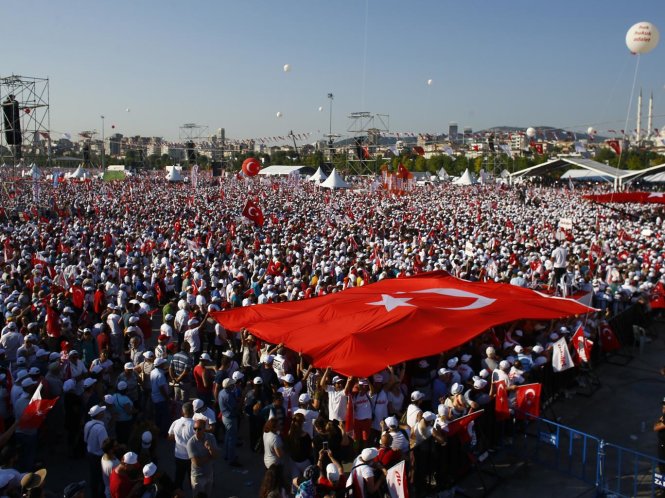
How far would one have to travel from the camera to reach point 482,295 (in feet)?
31.9

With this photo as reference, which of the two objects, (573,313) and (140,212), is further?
(140,212)

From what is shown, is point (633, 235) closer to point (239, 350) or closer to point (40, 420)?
point (239, 350)

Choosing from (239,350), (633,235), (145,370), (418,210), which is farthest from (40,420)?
(418,210)

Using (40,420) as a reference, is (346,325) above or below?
above

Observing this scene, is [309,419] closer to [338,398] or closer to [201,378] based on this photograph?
[338,398]

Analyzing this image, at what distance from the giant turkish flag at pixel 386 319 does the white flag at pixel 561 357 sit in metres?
0.84

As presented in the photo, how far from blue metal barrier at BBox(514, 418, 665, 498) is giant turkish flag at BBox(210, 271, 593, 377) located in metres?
1.64

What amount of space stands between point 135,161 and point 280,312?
343 ft

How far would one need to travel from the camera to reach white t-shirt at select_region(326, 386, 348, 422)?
6.38 meters

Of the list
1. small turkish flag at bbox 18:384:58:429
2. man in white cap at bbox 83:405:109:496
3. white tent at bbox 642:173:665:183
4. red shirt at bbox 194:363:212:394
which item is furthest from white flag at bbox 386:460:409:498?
white tent at bbox 642:173:665:183

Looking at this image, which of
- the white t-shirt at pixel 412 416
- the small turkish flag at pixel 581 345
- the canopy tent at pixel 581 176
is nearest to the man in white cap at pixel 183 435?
the white t-shirt at pixel 412 416

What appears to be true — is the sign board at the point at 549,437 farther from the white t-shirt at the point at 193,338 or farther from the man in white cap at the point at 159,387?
the white t-shirt at the point at 193,338

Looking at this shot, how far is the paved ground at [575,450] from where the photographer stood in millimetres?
6121

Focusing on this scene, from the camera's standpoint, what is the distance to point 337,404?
6398 mm
